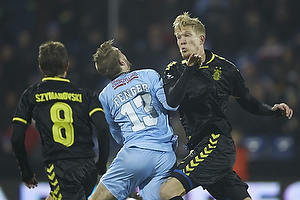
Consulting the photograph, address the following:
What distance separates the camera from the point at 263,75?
8.95 meters

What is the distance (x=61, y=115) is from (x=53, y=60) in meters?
0.40

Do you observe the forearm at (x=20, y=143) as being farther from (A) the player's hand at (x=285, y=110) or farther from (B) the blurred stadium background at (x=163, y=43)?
(B) the blurred stadium background at (x=163, y=43)

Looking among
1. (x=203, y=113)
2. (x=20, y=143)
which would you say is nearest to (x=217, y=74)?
(x=203, y=113)

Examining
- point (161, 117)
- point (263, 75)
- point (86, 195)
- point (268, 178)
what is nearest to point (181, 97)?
point (161, 117)

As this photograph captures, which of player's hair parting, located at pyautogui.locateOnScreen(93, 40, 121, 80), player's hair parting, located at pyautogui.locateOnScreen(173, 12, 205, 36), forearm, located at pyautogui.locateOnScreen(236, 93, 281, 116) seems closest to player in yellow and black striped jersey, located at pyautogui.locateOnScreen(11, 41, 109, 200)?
player's hair parting, located at pyautogui.locateOnScreen(93, 40, 121, 80)

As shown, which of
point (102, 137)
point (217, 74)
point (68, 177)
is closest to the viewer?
point (68, 177)

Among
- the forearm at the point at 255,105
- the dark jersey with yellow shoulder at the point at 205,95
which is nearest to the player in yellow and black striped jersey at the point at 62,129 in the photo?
the dark jersey with yellow shoulder at the point at 205,95

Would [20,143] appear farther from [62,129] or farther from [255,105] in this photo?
[255,105]

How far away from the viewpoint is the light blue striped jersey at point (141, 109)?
13.5 feet

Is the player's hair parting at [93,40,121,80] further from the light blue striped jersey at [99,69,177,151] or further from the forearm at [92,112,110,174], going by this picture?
the forearm at [92,112,110,174]

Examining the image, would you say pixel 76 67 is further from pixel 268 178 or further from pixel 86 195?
pixel 86 195

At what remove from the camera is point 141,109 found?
13.5 ft

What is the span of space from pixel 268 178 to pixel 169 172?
10.8 feet

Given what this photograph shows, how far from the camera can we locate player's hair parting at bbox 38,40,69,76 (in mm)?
4055
